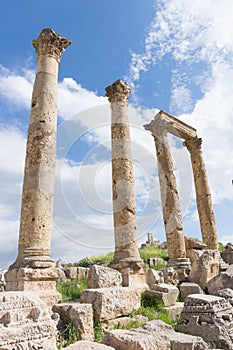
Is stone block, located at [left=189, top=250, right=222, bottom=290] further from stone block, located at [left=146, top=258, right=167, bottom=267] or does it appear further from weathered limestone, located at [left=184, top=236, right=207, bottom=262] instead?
stone block, located at [left=146, top=258, right=167, bottom=267]

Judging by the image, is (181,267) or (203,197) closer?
(181,267)

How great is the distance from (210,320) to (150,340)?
1.89 m

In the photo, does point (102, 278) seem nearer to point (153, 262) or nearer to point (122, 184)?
point (122, 184)

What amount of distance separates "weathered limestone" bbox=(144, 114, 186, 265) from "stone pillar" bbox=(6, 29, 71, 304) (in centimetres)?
673

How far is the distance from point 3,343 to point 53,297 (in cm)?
375

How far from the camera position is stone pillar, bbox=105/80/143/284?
32.0 ft

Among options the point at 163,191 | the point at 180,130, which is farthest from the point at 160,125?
the point at 163,191

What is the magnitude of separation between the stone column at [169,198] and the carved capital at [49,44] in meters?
7.07

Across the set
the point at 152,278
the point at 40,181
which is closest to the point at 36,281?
the point at 40,181

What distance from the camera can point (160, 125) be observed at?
1586 cm

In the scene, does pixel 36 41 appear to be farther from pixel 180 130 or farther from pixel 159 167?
pixel 180 130

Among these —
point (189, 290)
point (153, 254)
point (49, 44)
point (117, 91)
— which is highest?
point (49, 44)

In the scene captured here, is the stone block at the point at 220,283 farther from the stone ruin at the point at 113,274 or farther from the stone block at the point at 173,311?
the stone block at the point at 173,311

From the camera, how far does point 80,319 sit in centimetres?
487
